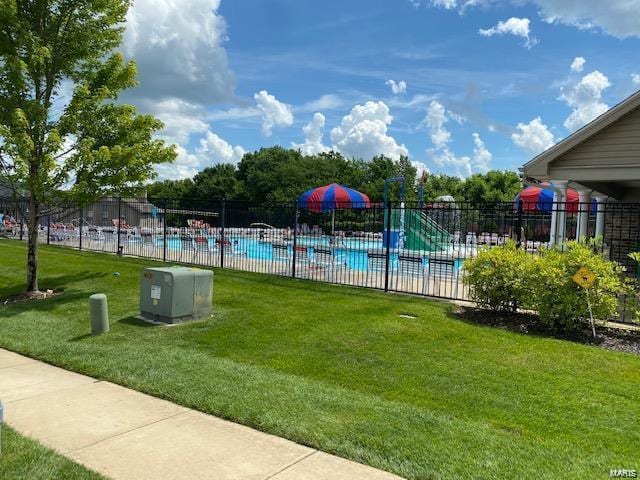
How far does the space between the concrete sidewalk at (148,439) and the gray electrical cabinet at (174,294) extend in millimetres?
2552

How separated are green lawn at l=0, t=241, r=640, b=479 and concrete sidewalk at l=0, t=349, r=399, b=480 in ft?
0.67

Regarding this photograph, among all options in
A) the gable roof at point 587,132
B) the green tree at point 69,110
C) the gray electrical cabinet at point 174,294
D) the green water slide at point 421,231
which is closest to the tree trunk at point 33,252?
the green tree at point 69,110

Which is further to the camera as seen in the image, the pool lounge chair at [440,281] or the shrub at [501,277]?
the pool lounge chair at [440,281]

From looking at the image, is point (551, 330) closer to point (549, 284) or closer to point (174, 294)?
point (549, 284)

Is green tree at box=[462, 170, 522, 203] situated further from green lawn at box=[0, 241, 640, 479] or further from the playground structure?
green lawn at box=[0, 241, 640, 479]

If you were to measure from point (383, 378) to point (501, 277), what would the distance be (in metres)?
3.75

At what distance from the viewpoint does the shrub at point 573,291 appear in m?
7.26

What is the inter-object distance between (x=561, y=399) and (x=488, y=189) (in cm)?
4779

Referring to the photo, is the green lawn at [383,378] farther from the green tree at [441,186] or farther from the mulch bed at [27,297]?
the green tree at [441,186]

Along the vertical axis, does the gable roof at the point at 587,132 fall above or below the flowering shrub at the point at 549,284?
above

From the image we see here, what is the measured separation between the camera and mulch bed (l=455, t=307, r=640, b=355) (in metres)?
6.96

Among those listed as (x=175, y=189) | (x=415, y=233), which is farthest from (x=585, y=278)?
(x=175, y=189)

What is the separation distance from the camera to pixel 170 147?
11406mm

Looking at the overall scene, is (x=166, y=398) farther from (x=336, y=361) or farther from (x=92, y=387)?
(x=336, y=361)
